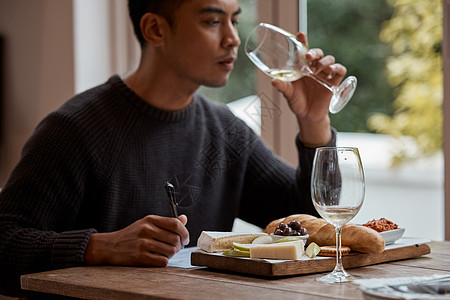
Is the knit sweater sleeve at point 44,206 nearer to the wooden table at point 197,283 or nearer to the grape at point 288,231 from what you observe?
the wooden table at point 197,283

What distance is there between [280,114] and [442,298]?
1586 millimetres

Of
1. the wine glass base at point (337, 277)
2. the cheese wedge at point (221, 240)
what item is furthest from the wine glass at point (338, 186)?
the cheese wedge at point (221, 240)

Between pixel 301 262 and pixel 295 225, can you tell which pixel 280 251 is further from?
pixel 295 225

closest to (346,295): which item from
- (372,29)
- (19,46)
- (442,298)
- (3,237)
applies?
(442,298)

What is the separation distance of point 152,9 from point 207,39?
0.27 m

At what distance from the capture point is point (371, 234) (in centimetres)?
139

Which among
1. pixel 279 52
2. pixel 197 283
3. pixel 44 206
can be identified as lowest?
pixel 197 283

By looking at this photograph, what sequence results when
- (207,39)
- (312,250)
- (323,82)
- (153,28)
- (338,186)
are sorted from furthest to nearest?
(153,28) < (207,39) < (323,82) < (312,250) < (338,186)

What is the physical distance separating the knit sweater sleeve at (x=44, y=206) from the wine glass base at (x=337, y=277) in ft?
1.96

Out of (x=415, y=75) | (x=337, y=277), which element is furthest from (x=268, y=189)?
(x=415, y=75)

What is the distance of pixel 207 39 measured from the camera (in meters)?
2.02

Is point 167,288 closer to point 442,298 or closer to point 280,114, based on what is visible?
point 442,298

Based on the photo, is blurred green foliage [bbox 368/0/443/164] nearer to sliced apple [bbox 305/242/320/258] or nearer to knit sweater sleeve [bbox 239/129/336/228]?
knit sweater sleeve [bbox 239/129/336/228]

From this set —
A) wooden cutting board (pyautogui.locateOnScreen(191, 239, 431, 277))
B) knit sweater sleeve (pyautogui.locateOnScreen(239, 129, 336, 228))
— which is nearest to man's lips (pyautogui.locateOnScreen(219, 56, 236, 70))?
knit sweater sleeve (pyautogui.locateOnScreen(239, 129, 336, 228))
